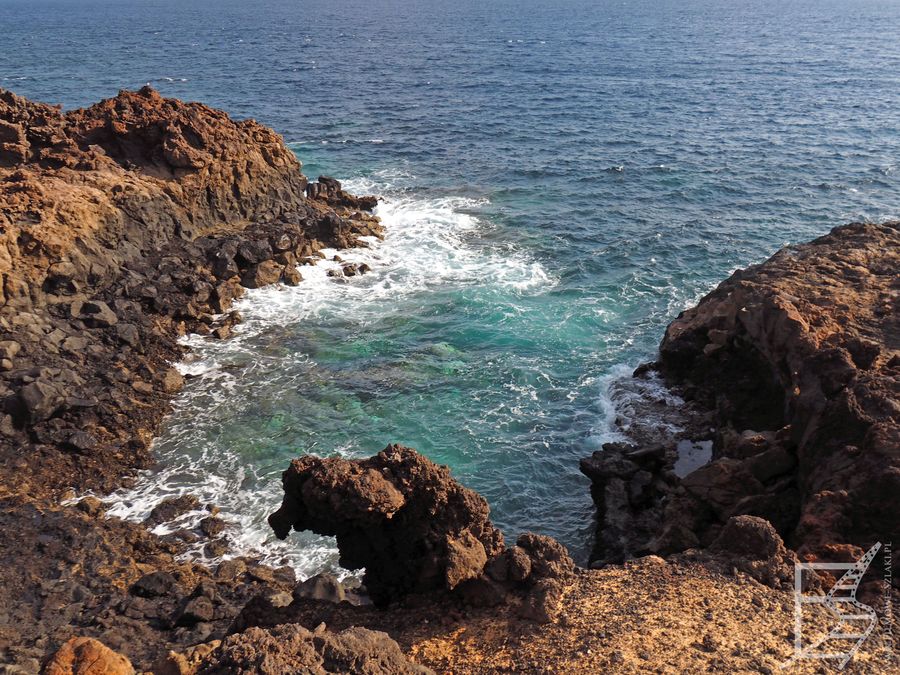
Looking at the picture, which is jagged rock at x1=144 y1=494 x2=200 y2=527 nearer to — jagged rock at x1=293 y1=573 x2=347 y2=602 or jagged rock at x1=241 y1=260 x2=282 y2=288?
jagged rock at x1=293 y1=573 x2=347 y2=602

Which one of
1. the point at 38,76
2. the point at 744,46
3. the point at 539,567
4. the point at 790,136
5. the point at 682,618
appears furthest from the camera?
the point at 744,46

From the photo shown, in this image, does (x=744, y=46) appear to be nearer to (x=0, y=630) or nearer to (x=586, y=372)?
(x=586, y=372)

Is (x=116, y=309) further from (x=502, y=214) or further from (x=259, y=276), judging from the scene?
(x=502, y=214)

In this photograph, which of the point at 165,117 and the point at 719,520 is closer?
the point at 719,520

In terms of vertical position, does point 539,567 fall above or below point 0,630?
above

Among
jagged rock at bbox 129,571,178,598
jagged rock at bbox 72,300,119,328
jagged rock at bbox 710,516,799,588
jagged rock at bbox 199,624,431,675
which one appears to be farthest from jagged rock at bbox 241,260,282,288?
jagged rock at bbox 199,624,431,675

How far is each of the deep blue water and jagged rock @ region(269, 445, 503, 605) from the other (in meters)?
6.50

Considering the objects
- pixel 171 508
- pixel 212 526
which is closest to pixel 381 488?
pixel 212 526

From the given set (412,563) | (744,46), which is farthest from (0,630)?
(744,46)

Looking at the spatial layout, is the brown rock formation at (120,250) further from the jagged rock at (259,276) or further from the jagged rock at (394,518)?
the jagged rock at (394,518)

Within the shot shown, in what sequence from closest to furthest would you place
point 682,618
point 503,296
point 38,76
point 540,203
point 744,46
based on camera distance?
1. point 682,618
2. point 503,296
3. point 540,203
4. point 38,76
5. point 744,46

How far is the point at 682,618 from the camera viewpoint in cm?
1581

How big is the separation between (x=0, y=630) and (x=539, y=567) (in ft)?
45.0

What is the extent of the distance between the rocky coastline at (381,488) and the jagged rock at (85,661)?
0.16 feet
